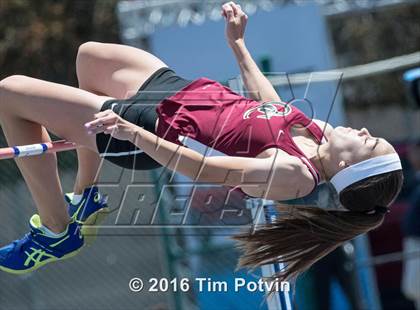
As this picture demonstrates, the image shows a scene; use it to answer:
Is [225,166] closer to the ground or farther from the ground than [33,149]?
closer to the ground

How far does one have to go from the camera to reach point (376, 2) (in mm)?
7852

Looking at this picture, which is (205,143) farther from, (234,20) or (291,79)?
(291,79)

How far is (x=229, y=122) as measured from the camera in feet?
13.0

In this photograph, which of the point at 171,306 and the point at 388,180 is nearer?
the point at 388,180

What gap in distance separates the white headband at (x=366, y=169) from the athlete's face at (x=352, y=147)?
0.06 feet

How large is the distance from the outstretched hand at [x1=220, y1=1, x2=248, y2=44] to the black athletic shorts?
13.1 inches

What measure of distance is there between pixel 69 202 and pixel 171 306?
1424mm

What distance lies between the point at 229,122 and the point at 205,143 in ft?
0.41

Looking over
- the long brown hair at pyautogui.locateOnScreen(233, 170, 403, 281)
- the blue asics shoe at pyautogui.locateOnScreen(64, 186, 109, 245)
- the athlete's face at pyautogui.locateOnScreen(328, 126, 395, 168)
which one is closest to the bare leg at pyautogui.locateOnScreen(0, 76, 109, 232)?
the blue asics shoe at pyautogui.locateOnScreen(64, 186, 109, 245)

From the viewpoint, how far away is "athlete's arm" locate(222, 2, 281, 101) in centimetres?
434

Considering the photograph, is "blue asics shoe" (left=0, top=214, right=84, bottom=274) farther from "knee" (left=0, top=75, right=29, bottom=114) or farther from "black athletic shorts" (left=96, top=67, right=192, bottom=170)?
"knee" (left=0, top=75, right=29, bottom=114)

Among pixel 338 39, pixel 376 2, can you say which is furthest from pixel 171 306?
pixel 338 39

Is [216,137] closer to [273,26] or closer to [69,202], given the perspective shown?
[69,202]

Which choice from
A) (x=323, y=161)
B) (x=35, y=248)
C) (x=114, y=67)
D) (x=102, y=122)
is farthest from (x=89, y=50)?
(x=323, y=161)
